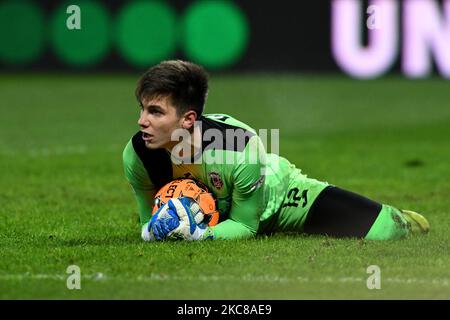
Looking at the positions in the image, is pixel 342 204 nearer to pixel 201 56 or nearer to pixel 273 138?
pixel 273 138

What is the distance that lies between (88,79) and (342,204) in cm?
1884

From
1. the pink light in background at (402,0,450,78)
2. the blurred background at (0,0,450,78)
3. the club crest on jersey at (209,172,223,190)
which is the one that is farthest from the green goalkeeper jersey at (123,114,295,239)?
the blurred background at (0,0,450,78)

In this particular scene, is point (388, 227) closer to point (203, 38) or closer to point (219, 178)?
point (219, 178)

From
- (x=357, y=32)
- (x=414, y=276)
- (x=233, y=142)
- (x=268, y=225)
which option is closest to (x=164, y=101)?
(x=233, y=142)

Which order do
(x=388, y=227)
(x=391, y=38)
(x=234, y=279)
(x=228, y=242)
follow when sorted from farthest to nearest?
(x=391, y=38)
(x=388, y=227)
(x=228, y=242)
(x=234, y=279)

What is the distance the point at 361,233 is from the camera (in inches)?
305

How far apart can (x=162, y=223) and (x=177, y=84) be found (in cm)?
90

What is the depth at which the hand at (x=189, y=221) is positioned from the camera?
709cm

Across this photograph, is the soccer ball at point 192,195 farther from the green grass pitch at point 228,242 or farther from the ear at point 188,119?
the ear at point 188,119

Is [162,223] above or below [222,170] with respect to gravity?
below

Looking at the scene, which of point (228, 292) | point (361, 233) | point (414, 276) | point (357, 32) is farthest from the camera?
point (357, 32)

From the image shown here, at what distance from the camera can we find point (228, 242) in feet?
24.0

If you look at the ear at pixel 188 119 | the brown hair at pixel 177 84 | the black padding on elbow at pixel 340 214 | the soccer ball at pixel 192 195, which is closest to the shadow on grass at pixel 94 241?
the soccer ball at pixel 192 195

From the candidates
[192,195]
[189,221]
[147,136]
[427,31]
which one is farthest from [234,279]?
[427,31]
